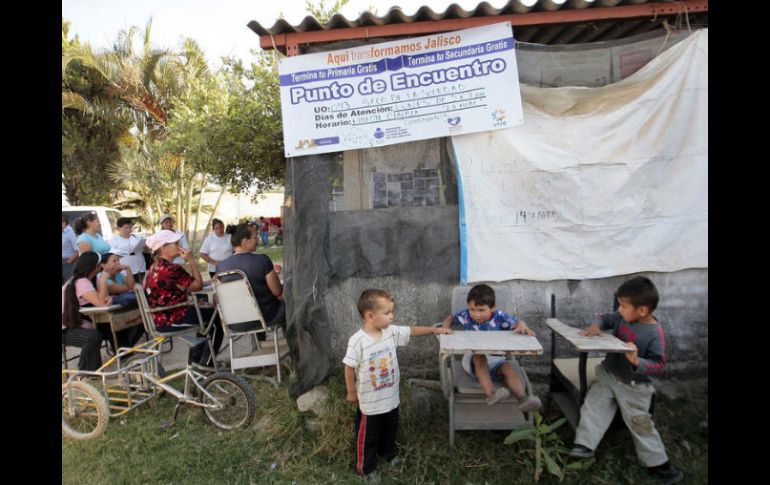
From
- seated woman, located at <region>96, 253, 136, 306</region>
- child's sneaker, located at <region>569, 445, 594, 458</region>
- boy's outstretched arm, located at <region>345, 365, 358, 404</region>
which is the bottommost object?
child's sneaker, located at <region>569, 445, 594, 458</region>

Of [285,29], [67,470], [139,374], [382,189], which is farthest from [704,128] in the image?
[67,470]

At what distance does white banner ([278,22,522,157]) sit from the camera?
4.07 m

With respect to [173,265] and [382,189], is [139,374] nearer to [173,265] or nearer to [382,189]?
[173,265]

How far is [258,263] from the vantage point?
183 inches

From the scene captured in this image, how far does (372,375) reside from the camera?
3.22 meters

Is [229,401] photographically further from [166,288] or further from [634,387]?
[634,387]

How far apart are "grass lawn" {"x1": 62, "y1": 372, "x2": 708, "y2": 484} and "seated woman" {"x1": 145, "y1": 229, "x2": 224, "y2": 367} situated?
996mm

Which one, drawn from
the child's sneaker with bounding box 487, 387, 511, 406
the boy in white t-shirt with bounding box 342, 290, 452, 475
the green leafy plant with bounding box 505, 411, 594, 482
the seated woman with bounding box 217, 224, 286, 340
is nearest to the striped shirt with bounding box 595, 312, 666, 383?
the green leafy plant with bounding box 505, 411, 594, 482

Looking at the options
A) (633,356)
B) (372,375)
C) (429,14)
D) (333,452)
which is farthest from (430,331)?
(429,14)

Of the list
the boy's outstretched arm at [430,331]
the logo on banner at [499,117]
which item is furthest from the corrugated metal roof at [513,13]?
the boy's outstretched arm at [430,331]

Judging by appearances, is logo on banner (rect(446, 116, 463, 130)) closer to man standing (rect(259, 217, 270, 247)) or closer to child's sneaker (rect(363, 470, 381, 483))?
child's sneaker (rect(363, 470, 381, 483))

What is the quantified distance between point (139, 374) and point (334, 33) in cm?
371

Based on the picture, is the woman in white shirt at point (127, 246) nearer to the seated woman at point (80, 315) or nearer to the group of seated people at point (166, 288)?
Result: the group of seated people at point (166, 288)

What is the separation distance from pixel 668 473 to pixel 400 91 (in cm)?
367
